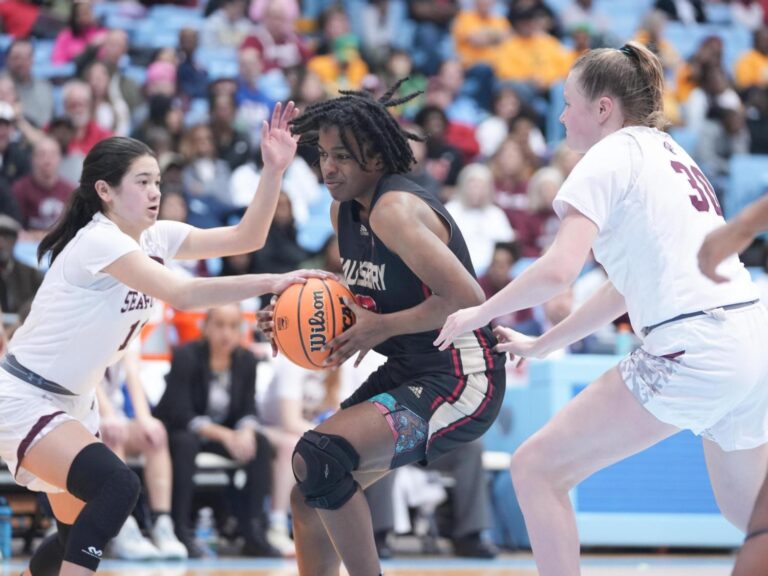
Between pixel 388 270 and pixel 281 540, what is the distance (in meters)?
3.87

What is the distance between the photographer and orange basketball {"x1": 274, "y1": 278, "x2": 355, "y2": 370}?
13.5 feet

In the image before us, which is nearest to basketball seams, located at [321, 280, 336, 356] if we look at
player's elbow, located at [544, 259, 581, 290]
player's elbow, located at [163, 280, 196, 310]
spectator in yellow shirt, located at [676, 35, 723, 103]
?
player's elbow, located at [163, 280, 196, 310]

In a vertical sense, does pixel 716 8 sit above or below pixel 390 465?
above

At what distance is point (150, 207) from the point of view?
4.45 metres

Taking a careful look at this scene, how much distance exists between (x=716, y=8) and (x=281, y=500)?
36.5 feet

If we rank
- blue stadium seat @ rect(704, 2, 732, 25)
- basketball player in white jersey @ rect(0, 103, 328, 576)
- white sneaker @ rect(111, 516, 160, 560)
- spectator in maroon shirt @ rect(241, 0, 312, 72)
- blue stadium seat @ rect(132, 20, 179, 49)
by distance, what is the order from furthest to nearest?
blue stadium seat @ rect(704, 2, 732, 25) → blue stadium seat @ rect(132, 20, 179, 49) → spectator in maroon shirt @ rect(241, 0, 312, 72) → white sneaker @ rect(111, 516, 160, 560) → basketball player in white jersey @ rect(0, 103, 328, 576)

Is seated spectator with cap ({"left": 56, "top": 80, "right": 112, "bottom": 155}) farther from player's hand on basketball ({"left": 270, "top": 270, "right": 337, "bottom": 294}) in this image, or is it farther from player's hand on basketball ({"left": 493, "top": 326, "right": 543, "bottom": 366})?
player's hand on basketball ({"left": 493, "top": 326, "right": 543, "bottom": 366})

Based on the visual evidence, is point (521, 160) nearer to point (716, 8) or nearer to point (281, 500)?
point (281, 500)

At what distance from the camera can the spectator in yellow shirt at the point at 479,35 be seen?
14.0 meters

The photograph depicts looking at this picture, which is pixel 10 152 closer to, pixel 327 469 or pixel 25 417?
pixel 25 417

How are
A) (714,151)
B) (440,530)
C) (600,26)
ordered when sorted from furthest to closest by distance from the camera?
(600,26) → (714,151) → (440,530)

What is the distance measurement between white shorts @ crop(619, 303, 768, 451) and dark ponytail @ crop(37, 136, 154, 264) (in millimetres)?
1991

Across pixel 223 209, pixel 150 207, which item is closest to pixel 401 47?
pixel 223 209

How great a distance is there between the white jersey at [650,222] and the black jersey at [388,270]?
0.66 m
